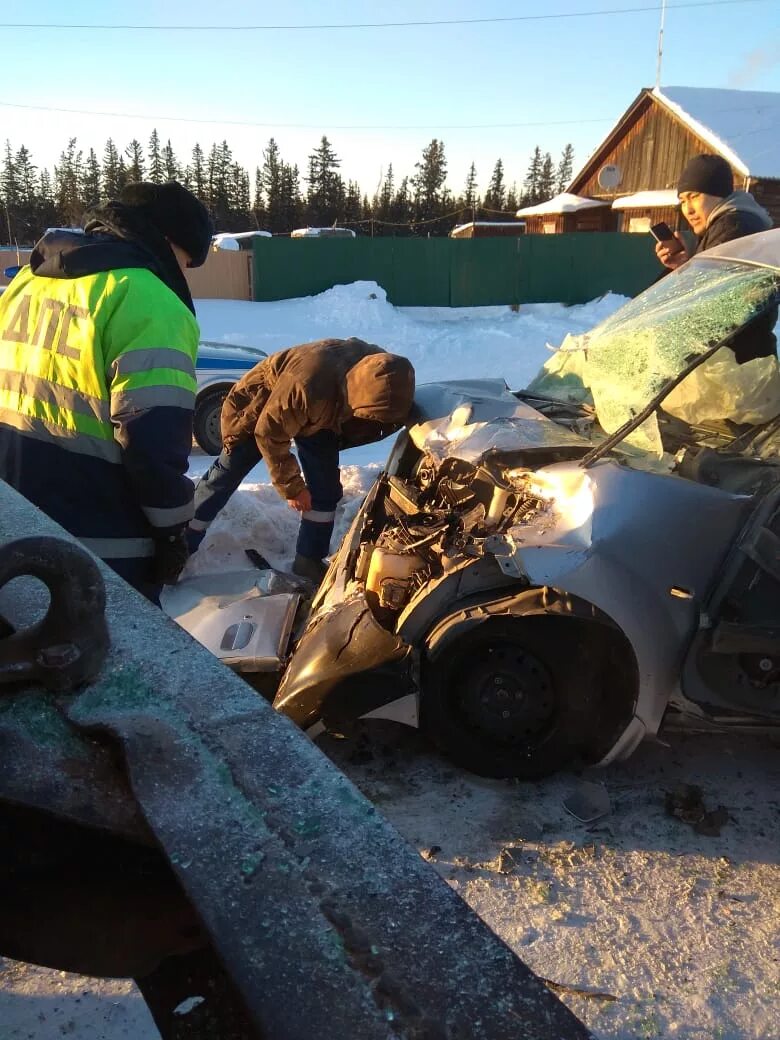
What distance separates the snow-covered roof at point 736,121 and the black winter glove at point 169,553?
2410 cm

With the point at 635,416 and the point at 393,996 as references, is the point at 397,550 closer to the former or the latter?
the point at 635,416

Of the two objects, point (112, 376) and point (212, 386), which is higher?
point (112, 376)

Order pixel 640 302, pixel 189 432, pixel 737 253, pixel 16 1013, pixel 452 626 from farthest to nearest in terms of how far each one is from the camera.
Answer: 1. pixel 640 302
2. pixel 737 253
3. pixel 452 626
4. pixel 189 432
5. pixel 16 1013

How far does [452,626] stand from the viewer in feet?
8.58

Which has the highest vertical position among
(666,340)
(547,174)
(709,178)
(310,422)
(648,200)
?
(547,174)

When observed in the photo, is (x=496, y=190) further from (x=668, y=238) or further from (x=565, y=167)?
(x=668, y=238)

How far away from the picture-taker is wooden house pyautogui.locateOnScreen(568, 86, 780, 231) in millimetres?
22781

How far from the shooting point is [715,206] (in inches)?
172

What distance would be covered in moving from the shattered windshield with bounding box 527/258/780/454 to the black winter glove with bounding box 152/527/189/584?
5.50 feet

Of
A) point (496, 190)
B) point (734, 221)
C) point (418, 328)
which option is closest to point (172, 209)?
point (734, 221)

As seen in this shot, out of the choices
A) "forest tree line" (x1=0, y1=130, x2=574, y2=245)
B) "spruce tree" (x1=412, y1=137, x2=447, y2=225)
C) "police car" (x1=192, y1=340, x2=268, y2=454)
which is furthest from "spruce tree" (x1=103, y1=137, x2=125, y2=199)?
"police car" (x1=192, y1=340, x2=268, y2=454)

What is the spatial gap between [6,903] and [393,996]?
43 centimetres

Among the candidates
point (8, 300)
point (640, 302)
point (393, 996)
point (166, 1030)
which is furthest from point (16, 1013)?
point (640, 302)

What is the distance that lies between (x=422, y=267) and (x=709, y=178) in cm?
1425
